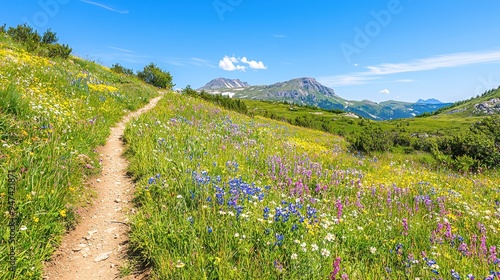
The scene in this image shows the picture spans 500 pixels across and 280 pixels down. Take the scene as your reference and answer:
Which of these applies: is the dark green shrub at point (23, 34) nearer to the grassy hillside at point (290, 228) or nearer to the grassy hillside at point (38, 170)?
the grassy hillside at point (38, 170)

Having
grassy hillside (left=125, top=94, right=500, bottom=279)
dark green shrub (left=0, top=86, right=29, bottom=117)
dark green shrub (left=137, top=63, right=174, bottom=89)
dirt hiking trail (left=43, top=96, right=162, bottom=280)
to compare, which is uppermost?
dark green shrub (left=137, top=63, right=174, bottom=89)

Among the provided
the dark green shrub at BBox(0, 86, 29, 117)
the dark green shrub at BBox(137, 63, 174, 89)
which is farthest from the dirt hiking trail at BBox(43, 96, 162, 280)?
the dark green shrub at BBox(137, 63, 174, 89)

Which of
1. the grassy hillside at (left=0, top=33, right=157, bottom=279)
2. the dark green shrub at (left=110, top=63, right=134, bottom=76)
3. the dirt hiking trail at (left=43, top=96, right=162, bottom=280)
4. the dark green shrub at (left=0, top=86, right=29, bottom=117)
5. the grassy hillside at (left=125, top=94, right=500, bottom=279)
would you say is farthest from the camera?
the dark green shrub at (left=110, top=63, right=134, bottom=76)

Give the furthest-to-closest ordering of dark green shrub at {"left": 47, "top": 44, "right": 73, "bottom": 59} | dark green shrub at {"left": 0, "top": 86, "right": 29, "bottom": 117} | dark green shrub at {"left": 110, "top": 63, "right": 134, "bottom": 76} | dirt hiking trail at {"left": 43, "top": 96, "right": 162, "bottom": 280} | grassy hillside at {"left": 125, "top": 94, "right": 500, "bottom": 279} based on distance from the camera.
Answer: dark green shrub at {"left": 110, "top": 63, "right": 134, "bottom": 76}, dark green shrub at {"left": 47, "top": 44, "right": 73, "bottom": 59}, dark green shrub at {"left": 0, "top": 86, "right": 29, "bottom": 117}, dirt hiking trail at {"left": 43, "top": 96, "right": 162, "bottom": 280}, grassy hillside at {"left": 125, "top": 94, "right": 500, "bottom": 279}

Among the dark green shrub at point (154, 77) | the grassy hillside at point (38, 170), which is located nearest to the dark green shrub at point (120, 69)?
the dark green shrub at point (154, 77)

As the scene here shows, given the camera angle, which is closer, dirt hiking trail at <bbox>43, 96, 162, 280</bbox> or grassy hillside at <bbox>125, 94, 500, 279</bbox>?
grassy hillside at <bbox>125, 94, 500, 279</bbox>

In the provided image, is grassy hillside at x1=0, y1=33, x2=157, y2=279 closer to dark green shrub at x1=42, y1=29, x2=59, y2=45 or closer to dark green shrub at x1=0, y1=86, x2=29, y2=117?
dark green shrub at x1=0, y1=86, x2=29, y2=117

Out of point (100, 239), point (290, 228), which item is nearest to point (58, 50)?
point (100, 239)

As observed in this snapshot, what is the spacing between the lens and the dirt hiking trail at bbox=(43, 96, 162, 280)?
4.17 m

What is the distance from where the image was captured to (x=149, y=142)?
891 centimetres

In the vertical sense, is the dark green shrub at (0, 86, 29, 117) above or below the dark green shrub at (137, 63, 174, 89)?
below

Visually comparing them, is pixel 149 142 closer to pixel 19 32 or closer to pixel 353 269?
pixel 353 269

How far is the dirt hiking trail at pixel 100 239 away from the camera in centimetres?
417

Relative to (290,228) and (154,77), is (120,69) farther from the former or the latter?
(290,228)
